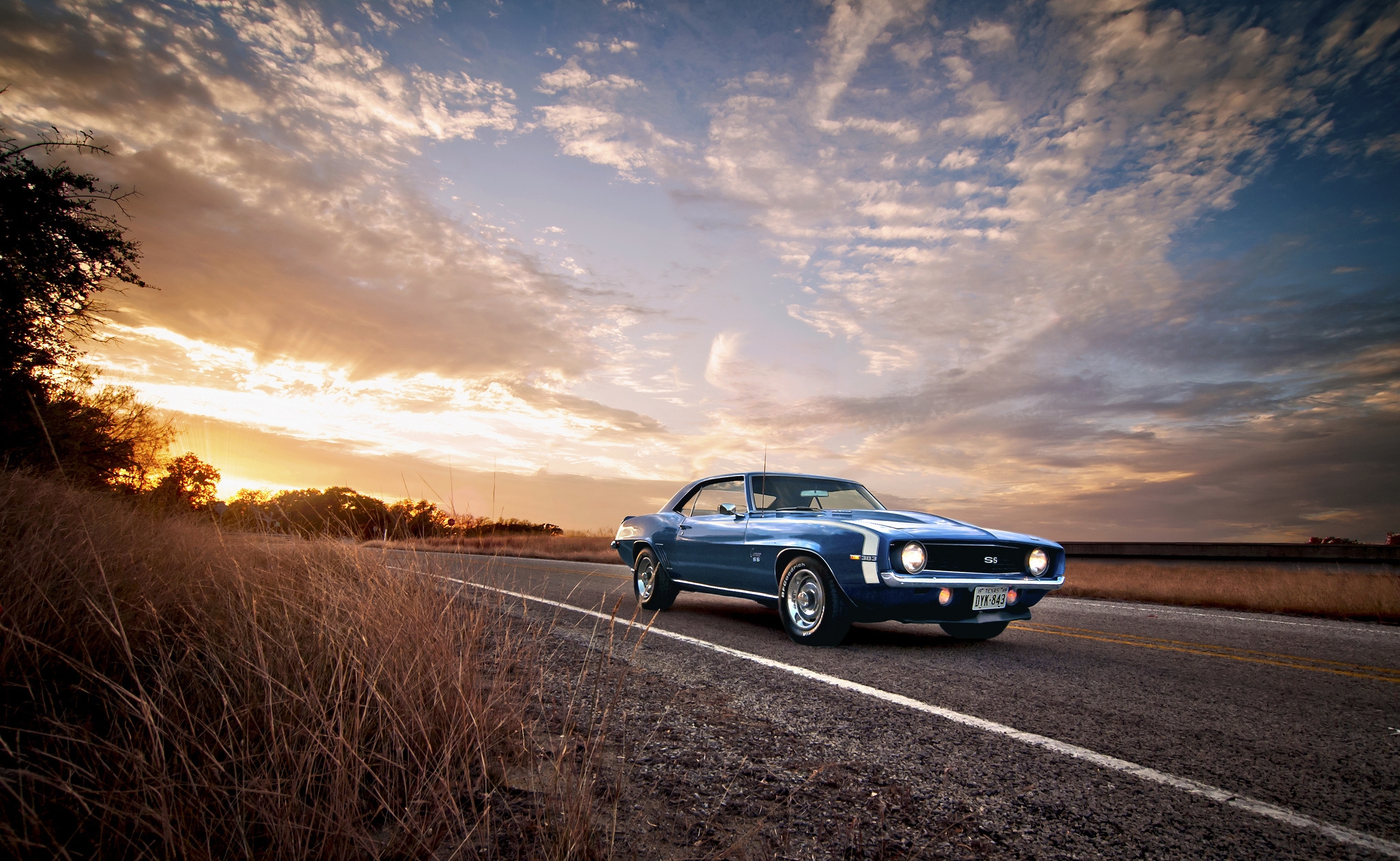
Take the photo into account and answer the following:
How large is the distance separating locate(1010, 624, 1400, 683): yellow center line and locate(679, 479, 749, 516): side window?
286cm

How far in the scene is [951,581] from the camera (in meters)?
4.60

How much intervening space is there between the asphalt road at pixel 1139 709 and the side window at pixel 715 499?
1.08 metres

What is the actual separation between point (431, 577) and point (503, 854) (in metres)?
2.89

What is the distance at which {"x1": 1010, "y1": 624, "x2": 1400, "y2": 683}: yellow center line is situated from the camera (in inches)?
167

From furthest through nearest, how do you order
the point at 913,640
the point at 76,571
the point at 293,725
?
1. the point at 913,640
2. the point at 76,571
3. the point at 293,725

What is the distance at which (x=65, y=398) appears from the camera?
11258 millimetres

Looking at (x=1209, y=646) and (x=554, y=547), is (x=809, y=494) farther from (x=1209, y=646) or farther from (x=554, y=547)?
(x=554, y=547)

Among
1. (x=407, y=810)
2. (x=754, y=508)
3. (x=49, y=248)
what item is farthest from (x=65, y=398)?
(x=407, y=810)

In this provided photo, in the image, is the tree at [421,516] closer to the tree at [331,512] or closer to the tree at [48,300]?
the tree at [331,512]

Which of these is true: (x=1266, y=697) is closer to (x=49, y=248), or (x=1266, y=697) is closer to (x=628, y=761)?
(x=628, y=761)

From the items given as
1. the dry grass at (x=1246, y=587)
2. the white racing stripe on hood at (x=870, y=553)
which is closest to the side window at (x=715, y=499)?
the white racing stripe on hood at (x=870, y=553)

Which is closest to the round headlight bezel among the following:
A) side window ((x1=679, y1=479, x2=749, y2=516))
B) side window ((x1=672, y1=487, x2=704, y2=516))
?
side window ((x1=679, y1=479, x2=749, y2=516))

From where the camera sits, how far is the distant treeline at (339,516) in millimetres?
5270

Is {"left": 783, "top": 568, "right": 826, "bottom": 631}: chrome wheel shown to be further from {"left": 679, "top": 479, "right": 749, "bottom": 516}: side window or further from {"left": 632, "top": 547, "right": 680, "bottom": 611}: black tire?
{"left": 632, "top": 547, "right": 680, "bottom": 611}: black tire
